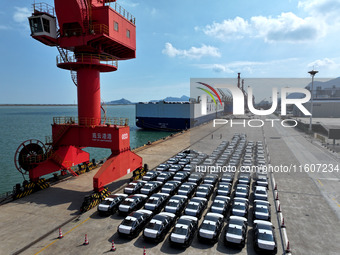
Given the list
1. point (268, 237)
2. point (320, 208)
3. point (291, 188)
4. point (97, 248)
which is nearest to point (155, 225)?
point (97, 248)

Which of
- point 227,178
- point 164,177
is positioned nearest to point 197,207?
point 164,177

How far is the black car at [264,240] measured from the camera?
42.5 feet

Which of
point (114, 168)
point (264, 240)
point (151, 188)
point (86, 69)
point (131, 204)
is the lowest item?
point (264, 240)

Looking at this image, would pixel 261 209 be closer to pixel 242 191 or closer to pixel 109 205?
pixel 242 191

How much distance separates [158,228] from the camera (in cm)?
1447

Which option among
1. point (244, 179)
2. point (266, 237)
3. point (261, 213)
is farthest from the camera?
point (244, 179)

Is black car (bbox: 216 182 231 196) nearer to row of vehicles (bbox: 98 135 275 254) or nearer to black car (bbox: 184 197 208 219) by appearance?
row of vehicles (bbox: 98 135 275 254)

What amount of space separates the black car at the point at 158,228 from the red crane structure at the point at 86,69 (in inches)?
304

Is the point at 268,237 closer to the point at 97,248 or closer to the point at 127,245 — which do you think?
the point at 127,245

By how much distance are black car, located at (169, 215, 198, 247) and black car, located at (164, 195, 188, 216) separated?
1.75 meters

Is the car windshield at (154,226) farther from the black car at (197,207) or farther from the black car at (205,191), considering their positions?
the black car at (205,191)

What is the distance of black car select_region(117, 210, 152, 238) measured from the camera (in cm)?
1451

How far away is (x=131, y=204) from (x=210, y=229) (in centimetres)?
658

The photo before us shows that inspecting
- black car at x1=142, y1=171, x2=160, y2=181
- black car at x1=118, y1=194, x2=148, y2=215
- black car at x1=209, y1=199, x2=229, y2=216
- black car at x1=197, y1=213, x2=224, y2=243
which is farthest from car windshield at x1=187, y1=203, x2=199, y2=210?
black car at x1=142, y1=171, x2=160, y2=181
